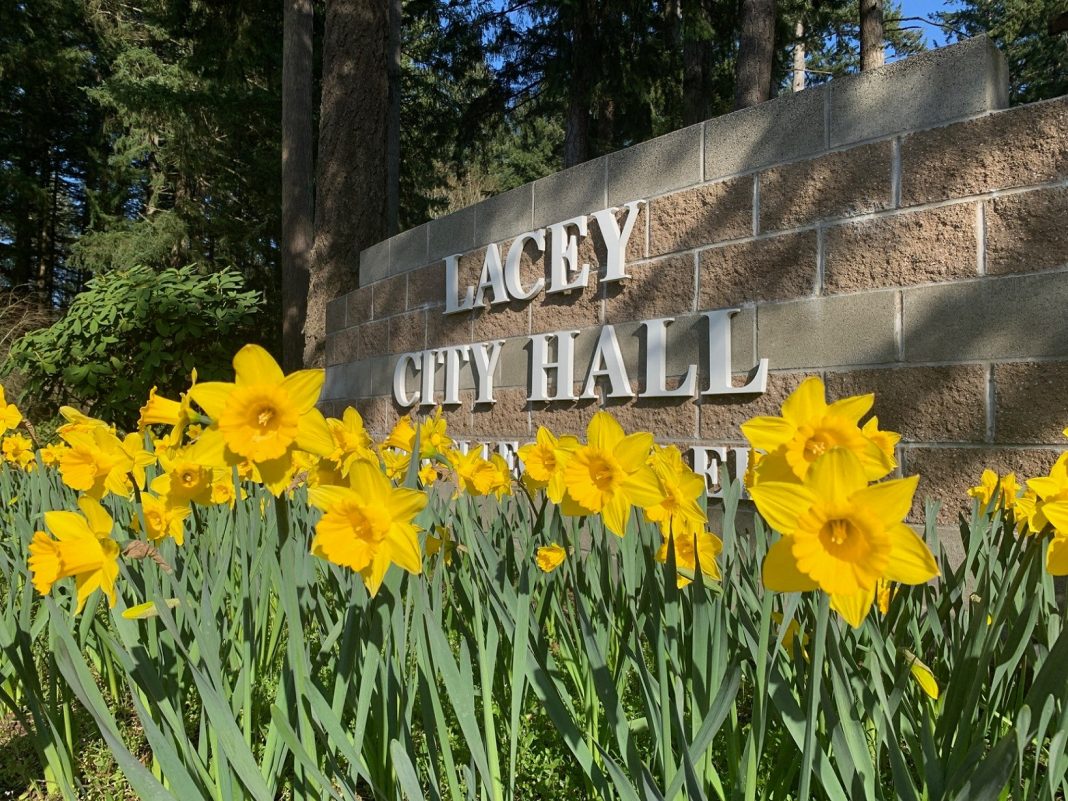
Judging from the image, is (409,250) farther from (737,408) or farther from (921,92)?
(921,92)

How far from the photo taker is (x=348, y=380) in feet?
16.8

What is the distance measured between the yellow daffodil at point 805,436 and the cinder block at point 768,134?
2.00 m

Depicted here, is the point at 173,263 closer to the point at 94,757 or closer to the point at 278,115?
the point at 278,115

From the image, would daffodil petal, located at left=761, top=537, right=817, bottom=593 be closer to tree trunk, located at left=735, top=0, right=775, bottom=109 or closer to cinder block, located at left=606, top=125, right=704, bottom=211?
cinder block, located at left=606, top=125, right=704, bottom=211

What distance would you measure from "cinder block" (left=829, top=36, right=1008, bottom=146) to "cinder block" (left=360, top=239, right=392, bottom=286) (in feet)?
9.72

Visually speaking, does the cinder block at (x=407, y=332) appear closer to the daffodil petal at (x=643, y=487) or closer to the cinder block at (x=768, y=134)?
the cinder block at (x=768, y=134)

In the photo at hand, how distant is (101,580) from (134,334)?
299 inches

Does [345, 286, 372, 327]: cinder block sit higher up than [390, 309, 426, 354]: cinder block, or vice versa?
[345, 286, 372, 327]: cinder block

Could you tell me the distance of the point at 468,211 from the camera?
4.07 metres

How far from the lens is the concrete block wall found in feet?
6.79

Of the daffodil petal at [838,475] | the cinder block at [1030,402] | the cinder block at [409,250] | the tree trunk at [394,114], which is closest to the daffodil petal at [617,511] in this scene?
the daffodil petal at [838,475]

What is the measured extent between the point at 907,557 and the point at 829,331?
198cm

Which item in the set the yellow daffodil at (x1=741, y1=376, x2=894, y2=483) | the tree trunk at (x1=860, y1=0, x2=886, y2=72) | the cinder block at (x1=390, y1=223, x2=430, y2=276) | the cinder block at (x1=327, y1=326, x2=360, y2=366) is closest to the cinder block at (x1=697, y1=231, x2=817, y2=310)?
the yellow daffodil at (x1=741, y1=376, x2=894, y2=483)

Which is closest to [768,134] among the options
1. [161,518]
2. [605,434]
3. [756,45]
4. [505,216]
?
[505,216]
